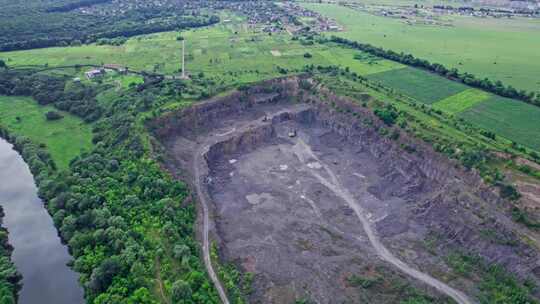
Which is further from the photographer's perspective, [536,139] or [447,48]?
[447,48]

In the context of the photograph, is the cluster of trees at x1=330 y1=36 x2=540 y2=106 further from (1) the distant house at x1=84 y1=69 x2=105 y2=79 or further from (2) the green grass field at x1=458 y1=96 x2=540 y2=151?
(1) the distant house at x1=84 y1=69 x2=105 y2=79

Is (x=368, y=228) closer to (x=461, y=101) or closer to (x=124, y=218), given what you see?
(x=124, y=218)

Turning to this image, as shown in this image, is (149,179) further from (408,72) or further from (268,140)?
(408,72)

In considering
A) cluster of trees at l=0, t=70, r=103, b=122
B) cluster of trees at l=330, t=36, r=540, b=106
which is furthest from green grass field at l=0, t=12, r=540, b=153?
cluster of trees at l=0, t=70, r=103, b=122

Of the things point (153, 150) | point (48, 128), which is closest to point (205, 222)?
point (153, 150)

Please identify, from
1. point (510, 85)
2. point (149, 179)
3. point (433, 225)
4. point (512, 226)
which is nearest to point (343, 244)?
point (433, 225)

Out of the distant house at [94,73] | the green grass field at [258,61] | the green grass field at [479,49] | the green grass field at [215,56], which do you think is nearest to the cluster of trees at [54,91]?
the green grass field at [258,61]
